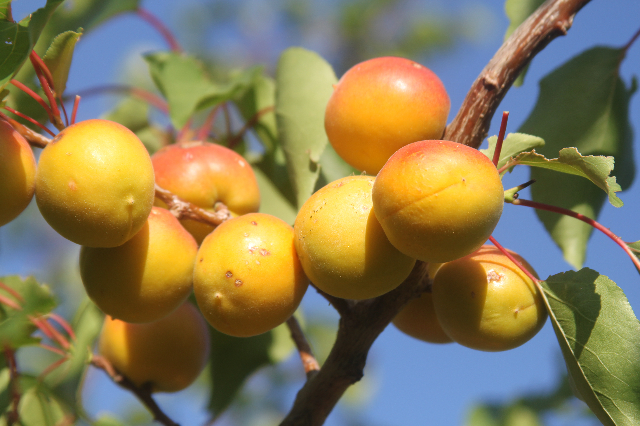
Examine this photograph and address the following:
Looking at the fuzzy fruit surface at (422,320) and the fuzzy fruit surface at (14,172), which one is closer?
the fuzzy fruit surface at (14,172)

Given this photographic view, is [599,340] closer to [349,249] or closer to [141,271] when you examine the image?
[349,249]

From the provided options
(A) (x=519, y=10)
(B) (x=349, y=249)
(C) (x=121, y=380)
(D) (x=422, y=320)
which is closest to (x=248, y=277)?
(B) (x=349, y=249)

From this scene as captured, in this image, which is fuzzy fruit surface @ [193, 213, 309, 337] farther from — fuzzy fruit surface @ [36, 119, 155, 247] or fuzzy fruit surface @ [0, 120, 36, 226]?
fuzzy fruit surface @ [0, 120, 36, 226]

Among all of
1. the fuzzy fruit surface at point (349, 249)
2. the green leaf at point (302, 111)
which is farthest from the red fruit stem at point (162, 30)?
the fuzzy fruit surface at point (349, 249)

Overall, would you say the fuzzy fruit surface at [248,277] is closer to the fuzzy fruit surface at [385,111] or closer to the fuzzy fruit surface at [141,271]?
the fuzzy fruit surface at [141,271]

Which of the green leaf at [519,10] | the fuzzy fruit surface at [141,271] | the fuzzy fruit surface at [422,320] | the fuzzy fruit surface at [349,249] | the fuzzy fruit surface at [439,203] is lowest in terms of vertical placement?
the fuzzy fruit surface at [422,320]

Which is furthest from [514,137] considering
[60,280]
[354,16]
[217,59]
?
[354,16]

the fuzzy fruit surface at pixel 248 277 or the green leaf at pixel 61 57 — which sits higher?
the green leaf at pixel 61 57

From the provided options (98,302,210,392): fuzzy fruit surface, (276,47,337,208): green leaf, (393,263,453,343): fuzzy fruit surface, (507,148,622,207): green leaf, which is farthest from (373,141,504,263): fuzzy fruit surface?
(98,302,210,392): fuzzy fruit surface
